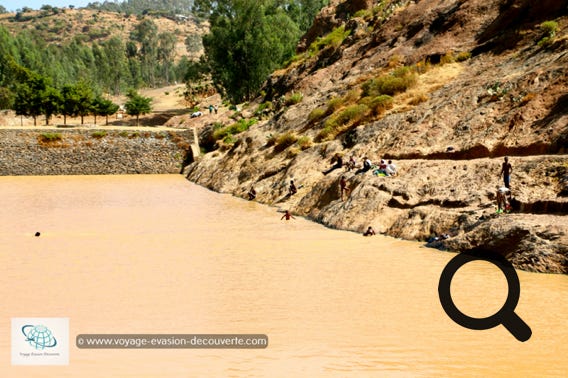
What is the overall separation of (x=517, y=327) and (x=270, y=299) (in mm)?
5481

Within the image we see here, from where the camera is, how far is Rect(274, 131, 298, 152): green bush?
3578 centimetres

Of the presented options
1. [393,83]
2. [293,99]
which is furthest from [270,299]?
[293,99]

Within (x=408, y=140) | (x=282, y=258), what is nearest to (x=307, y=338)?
(x=282, y=258)

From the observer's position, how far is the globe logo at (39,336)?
400 inches

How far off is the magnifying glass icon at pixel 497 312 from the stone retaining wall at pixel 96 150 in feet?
126

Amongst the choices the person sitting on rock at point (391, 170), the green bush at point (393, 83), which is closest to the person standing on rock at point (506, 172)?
the person sitting on rock at point (391, 170)

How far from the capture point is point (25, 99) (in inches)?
2830

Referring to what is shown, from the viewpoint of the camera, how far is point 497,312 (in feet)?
42.3

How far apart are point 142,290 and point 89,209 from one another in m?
17.6

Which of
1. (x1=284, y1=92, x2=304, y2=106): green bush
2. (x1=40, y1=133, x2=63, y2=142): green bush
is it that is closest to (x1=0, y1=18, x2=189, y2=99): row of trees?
(x1=40, y1=133, x2=63, y2=142): green bush

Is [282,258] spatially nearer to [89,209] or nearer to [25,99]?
[89,209]

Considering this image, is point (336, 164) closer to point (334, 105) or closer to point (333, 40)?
point (334, 105)

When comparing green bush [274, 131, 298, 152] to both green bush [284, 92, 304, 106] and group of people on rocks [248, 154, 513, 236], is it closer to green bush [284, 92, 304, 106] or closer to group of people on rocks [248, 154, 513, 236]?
group of people on rocks [248, 154, 513, 236]

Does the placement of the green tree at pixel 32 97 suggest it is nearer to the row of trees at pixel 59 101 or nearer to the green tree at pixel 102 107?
the row of trees at pixel 59 101
